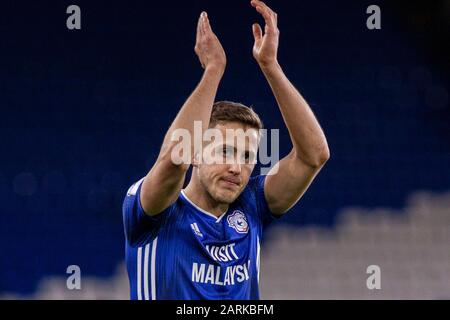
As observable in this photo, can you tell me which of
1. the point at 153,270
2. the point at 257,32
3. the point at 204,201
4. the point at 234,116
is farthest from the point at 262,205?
the point at 257,32

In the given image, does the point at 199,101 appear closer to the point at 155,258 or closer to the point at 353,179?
the point at 155,258

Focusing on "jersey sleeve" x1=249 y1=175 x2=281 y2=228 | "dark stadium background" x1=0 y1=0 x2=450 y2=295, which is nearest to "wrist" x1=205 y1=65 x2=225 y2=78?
"jersey sleeve" x1=249 y1=175 x2=281 y2=228

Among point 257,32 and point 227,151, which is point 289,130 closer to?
point 227,151

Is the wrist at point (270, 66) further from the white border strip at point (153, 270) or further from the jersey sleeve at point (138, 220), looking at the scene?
the white border strip at point (153, 270)

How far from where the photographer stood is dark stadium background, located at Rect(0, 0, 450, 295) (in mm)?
5016

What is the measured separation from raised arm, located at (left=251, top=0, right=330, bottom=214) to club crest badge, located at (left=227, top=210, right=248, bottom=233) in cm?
14

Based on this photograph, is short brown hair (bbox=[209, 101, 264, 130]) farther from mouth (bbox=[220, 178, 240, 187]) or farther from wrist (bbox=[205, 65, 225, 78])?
wrist (bbox=[205, 65, 225, 78])

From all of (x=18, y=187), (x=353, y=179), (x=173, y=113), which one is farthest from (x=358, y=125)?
(x=18, y=187)

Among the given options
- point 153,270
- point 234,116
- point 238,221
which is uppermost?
point 234,116

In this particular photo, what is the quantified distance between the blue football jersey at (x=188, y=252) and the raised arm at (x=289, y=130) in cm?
17

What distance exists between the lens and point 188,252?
262 centimetres

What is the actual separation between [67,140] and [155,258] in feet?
8.96

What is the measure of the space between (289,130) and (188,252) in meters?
0.54

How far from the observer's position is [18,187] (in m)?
4.99
